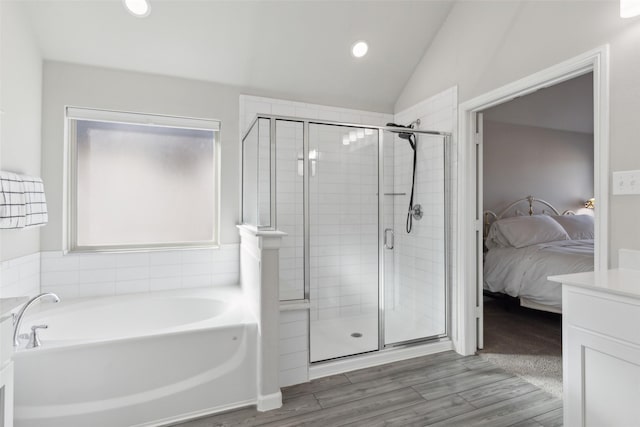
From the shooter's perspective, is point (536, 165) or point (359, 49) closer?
point (359, 49)

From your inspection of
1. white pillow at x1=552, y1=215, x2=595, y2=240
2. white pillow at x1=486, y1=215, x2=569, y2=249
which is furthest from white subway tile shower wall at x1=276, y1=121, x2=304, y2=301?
white pillow at x1=552, y1=215, x2=595, y2=240

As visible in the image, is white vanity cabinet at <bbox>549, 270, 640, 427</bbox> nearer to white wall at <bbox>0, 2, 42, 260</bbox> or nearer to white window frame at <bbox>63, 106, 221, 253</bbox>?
white window frame at <bbox>63, 106, 221, 253</bbox>

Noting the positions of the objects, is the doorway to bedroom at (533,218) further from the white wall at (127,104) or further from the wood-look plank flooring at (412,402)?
the white wall at (127,104)

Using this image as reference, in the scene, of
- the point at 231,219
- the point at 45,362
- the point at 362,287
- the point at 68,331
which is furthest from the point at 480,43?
the point at 68,331

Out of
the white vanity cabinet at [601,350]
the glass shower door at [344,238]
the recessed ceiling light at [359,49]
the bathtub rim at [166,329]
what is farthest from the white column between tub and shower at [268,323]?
the recessed ceiling light at [359,49]

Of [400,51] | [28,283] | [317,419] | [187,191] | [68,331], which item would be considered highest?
[400,51]

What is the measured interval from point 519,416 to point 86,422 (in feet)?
7.94

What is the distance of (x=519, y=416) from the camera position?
1.90 m

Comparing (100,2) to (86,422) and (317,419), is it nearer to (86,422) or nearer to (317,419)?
(86,422)

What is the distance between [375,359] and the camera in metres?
2.57

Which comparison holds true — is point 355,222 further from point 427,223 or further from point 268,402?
point 268,402

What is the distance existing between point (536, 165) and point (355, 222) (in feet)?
11.6

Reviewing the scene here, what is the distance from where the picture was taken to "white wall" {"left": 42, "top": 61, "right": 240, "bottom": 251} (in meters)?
2.57

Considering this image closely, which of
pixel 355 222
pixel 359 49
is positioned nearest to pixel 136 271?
pixel 355 222
